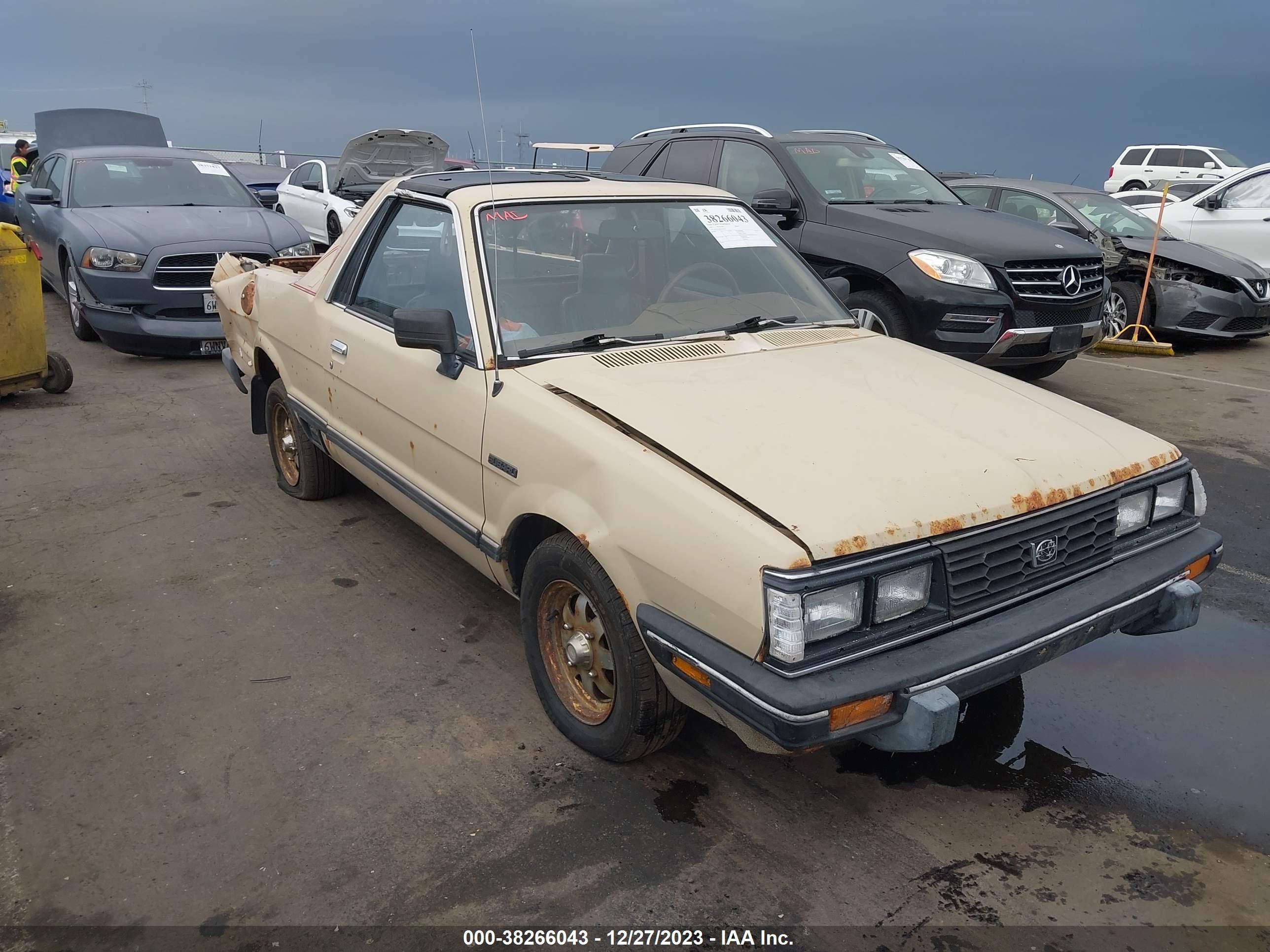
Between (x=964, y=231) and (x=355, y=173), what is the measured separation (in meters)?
9.53

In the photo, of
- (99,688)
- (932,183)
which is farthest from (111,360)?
(932,183)

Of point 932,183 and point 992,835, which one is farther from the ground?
point 932,183

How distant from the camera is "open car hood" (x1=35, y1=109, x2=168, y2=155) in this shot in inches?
563

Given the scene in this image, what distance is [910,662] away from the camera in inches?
95.2

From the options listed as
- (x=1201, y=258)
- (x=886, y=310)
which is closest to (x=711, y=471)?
(x=886, y=310)

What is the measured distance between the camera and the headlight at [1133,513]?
2961 millimetres

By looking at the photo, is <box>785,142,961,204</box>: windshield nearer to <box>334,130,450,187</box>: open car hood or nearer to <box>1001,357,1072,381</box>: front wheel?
<box>1001,357,1072,381</box>: front wheel

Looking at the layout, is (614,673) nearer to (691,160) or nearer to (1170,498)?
(1170,498)

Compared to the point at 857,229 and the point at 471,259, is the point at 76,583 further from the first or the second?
the point at 857,229

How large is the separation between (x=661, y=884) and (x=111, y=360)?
791 centimetres

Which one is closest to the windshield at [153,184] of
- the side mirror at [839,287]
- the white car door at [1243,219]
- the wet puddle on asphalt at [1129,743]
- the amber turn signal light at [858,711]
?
the side mirror at [839,287]

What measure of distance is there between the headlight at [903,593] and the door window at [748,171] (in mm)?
5495

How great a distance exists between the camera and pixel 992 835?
2754mm

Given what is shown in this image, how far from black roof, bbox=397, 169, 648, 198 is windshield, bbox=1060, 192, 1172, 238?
7.53 meters
